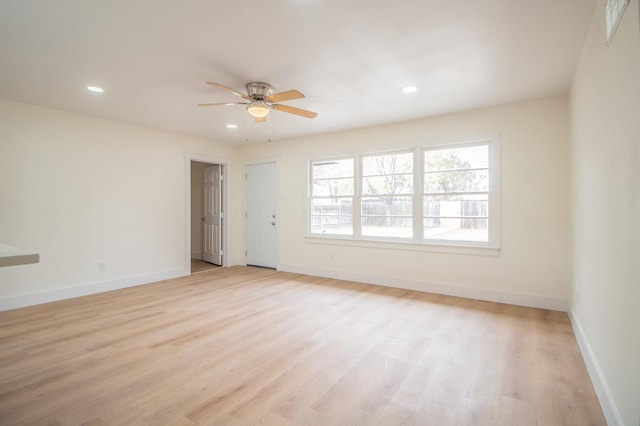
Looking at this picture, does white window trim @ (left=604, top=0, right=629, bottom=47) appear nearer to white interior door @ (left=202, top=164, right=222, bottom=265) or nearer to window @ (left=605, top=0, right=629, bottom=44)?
window @ (left=605, top=0, right=629, bottom=44)

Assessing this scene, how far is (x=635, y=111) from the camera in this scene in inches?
56.0

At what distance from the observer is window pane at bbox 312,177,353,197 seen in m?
5.59

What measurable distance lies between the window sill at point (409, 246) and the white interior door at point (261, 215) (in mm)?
987

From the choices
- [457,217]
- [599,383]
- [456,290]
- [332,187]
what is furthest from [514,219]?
[332,187]

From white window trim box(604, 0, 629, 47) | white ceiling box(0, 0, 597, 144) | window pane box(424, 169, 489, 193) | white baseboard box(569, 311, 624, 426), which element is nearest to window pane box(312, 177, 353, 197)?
window pane box(424, 169, 489, 193)

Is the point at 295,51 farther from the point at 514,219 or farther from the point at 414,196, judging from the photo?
the point at 514,219

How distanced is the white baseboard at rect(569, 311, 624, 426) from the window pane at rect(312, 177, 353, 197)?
3.62 metres

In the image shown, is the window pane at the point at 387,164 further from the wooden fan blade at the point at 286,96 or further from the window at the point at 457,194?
the wooden fan blade at the point at 286,96

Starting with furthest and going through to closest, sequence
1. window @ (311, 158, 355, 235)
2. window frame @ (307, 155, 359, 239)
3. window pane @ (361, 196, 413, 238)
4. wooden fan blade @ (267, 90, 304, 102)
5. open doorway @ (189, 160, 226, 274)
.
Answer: open doorway @ (189, 160, 226, 274) < window @ (311, 158, 355, 235) < window frame @ (307, 155, 359, 239) < window pane @ (361, 196, 413, 238) < wooden fan blade @ (267, 90, 304, 102)

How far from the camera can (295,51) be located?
106 inches

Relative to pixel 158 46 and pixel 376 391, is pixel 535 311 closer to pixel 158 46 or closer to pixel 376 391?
pixel 376 391

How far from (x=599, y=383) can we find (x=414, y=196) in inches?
123

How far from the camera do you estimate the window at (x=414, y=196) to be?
4312 mm

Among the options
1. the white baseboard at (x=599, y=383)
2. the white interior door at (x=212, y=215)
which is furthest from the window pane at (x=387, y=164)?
the white interior door at (x=212, y=215)
